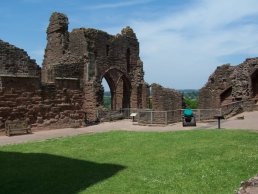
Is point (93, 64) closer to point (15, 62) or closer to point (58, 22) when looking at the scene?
point (58, 22)

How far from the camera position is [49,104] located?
68.2ft

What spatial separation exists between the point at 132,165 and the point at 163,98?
16508 millimetres

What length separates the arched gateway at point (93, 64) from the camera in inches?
1019

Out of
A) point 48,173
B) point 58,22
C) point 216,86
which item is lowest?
point 48,173

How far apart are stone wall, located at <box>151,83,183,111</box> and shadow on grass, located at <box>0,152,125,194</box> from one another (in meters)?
15.3

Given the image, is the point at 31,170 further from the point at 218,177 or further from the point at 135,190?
the point at 218,177

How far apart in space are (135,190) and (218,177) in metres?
1.99

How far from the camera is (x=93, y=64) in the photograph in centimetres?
2784

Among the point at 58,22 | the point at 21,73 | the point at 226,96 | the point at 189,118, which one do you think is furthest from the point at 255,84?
the point at 21,73

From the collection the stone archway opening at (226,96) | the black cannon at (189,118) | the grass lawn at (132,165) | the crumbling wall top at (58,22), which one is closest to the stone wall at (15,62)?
the crumbling wall top at (58,22)

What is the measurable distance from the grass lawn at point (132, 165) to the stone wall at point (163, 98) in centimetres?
1144

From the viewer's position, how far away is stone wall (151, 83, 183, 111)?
26.3 meters

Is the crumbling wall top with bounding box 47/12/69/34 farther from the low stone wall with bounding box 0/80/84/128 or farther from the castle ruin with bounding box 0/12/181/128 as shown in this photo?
the low stone wall with bounding box 0/80/84/128

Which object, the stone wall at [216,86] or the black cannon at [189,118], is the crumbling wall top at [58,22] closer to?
the stone wall at [216,86]
